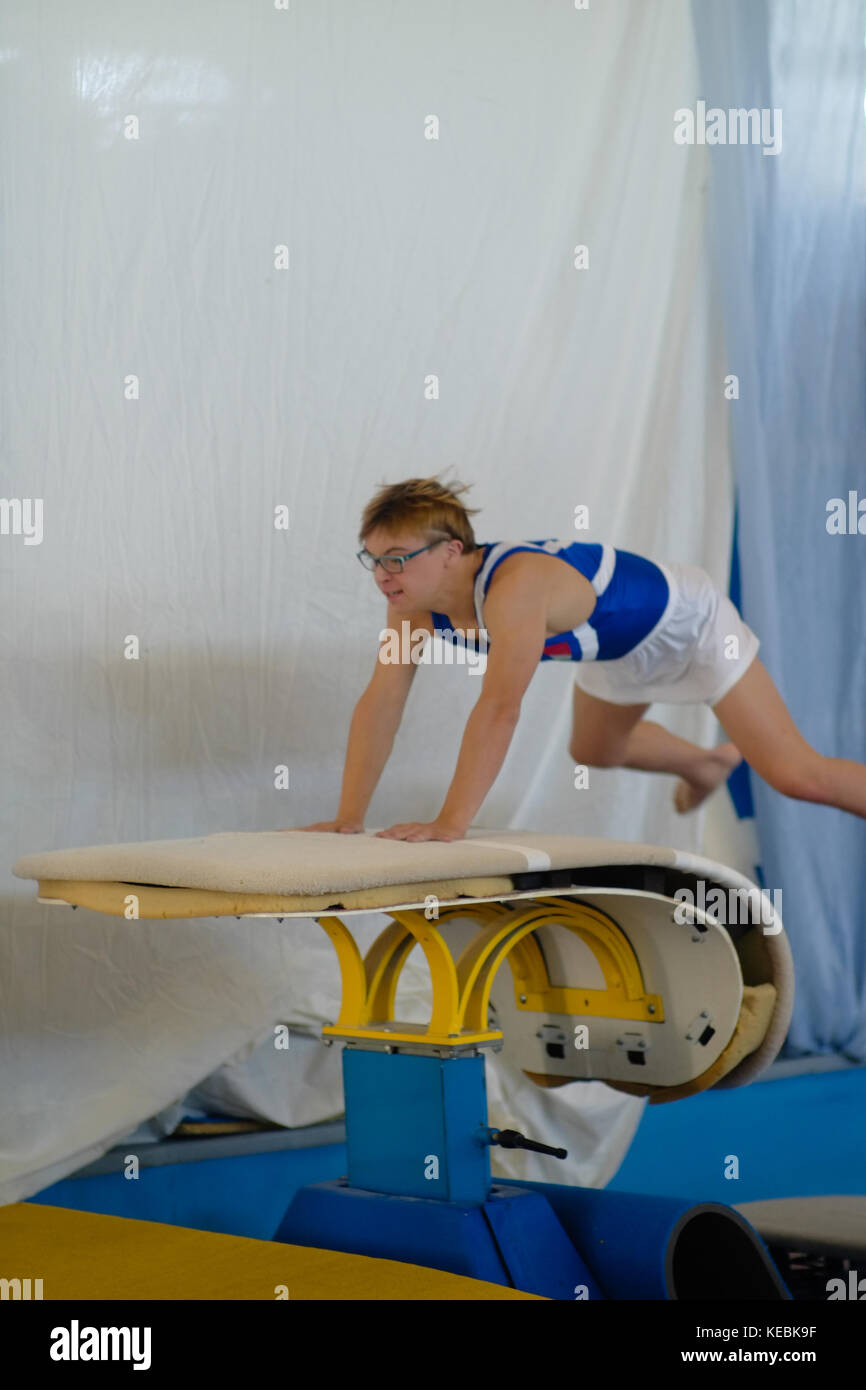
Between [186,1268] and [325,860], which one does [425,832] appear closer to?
[325,860]

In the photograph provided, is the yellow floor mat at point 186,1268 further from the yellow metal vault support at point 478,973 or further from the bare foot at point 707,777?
the bare foot at point 707,777

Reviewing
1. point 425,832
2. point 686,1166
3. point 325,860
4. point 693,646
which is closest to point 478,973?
point 425,832

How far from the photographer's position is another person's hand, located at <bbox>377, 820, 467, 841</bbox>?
1.46m

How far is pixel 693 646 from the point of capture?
1961 millimetres

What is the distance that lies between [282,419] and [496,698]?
778mm

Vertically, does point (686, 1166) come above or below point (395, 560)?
below

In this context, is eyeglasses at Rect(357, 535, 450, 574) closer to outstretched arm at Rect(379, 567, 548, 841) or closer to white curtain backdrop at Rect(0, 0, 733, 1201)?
outstretched arm at Rect(379, 567, 548, 841)

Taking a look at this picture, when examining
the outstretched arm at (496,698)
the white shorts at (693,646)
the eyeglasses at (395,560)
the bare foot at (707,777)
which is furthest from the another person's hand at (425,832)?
the bare foot at (707,777)

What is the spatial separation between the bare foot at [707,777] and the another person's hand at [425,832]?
922 millimetres

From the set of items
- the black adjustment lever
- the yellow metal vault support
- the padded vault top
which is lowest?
the black adjustment lever

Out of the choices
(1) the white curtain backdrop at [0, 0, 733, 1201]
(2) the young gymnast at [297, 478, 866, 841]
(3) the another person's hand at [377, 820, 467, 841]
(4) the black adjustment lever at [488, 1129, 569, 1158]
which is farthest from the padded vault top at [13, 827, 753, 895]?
(1) the white curtain backdrop at [0, 0, 733, 1201]

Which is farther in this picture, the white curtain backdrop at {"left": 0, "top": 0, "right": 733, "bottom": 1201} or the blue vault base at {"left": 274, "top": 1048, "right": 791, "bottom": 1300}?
the white curtain backdrop at {"left": 0, "top": 0, "right": 733, "bottom": 1201}

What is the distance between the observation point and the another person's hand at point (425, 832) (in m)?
1.46
